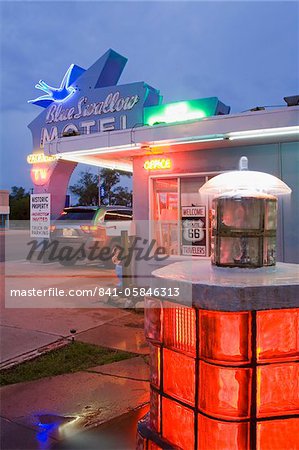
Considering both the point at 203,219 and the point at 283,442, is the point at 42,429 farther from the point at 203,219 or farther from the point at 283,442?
the point at 203,219

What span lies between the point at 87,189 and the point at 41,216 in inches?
1502

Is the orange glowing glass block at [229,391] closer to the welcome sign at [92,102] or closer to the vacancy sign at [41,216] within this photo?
the vacancy sign at [41,216]

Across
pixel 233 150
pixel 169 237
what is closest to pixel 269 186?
pixel 233 150

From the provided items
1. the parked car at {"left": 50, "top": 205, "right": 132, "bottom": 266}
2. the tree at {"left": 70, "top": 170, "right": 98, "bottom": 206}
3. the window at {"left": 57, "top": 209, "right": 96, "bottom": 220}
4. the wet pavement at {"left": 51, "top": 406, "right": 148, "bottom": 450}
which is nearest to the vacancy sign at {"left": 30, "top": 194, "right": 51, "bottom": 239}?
the parked car at {"left": 50, "top": 205, "right": 132, "bottom": 266}

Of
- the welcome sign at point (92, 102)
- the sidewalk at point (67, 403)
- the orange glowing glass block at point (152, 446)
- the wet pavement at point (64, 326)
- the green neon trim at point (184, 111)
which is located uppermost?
the welcome sign at point (92, 102)

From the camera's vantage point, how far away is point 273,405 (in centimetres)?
204

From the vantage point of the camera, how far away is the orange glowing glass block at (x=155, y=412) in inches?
92.0

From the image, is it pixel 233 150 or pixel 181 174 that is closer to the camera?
pixel 233 150

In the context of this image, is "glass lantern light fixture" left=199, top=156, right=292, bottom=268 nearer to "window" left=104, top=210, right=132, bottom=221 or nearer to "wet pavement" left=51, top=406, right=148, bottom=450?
"wet pavement" left=51, top=406, right=148, bottom=450

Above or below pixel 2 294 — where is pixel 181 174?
above

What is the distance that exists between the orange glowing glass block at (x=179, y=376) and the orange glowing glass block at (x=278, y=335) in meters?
0.37

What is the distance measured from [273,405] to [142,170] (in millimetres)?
7571

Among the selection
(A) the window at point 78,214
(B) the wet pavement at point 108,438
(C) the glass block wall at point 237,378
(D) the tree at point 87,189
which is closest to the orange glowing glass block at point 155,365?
(C) the glass block wall at point 237,378

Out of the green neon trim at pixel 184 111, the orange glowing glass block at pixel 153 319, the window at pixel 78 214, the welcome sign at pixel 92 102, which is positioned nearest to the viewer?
the orange glowing glass block at pixel 153 319
